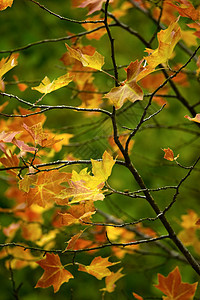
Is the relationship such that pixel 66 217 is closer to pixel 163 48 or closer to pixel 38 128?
pixel 38 128

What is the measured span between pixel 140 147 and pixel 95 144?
1.55ft

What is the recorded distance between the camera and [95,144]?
6.88ft

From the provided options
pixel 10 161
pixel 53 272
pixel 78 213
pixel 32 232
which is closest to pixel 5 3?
pixel 10 161

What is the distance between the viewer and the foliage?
685 mm

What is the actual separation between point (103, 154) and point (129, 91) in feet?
0.40

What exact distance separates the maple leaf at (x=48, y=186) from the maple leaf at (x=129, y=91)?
8.3 inches

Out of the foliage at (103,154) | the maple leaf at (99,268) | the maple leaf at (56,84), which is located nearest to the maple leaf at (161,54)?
the foliage at (103,154)

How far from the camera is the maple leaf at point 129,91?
0.61 meters

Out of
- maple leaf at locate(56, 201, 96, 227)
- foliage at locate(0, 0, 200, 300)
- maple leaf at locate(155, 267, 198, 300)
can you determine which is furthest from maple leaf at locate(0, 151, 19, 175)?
maple leaf at locate(155, 267, 198, 300)

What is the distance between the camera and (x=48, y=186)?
73 cm

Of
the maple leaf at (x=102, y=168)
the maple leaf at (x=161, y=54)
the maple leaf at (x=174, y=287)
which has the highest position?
the maple leaf at (x=161, y=54)

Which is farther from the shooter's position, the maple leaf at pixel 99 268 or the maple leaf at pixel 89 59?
the maple leaf at pixel 99 268

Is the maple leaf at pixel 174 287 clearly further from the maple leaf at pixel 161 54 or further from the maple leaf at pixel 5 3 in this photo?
the maple leaf at pixel 5 3

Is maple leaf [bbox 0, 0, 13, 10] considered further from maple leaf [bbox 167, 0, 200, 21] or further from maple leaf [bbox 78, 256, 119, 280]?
maple leaf [bbox 78, 256, 119, 280]
